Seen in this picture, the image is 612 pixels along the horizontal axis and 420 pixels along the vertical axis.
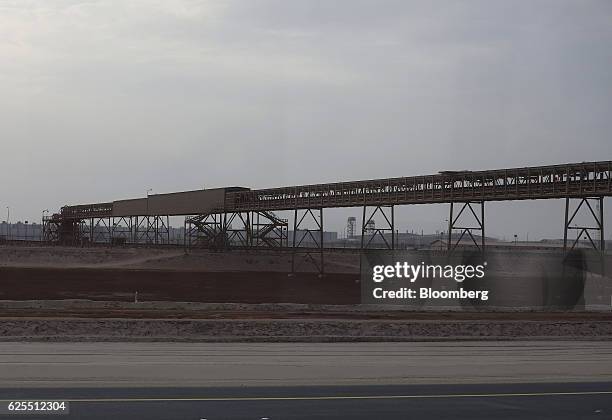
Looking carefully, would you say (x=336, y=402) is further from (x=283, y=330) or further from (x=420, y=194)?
(x=420, y=194)

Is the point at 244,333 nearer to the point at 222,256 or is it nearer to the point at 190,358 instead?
the point at 190,358

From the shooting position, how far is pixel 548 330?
3091 centimetres

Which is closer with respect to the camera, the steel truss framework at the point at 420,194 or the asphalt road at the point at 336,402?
the asphalt road at the point at 336,402

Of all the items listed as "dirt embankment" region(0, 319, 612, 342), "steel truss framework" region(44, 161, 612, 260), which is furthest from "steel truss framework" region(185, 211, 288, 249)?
"dirt embankment" region(0, 319, 612, 342)

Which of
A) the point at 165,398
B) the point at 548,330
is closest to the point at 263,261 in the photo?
the point at 548,330

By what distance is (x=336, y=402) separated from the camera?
1524cm

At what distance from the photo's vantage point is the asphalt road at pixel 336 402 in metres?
13.8

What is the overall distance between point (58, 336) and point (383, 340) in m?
11.2
